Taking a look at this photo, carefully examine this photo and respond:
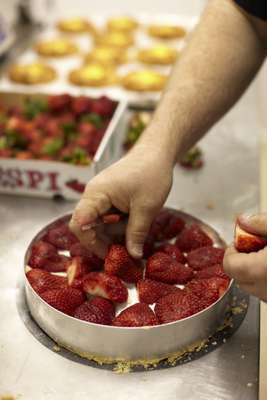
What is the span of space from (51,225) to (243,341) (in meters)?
0.41

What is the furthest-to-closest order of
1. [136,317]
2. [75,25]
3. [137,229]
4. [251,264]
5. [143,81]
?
[75,25] < [143,81] < [137,229] < [136,317] < [251,264]

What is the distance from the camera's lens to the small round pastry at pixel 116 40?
6.96 ft

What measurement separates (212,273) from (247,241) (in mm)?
179

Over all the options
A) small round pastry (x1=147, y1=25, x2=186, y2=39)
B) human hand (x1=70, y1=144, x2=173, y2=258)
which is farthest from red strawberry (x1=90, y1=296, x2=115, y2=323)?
small round pastry (x1=147, y1=25, x2=186, y2=39)

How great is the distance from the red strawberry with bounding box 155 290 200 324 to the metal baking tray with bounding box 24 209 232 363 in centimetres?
2

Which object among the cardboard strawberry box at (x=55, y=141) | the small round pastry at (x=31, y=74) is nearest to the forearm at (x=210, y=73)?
the cardboard strawberry box at (x=55, y=141)

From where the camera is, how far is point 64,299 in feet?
3.10

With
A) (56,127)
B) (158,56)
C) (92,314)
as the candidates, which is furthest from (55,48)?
(92,314)

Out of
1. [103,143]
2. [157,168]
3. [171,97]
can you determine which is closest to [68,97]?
[103,143]

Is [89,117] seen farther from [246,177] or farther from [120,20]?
[120,20]

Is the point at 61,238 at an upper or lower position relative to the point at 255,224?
lower

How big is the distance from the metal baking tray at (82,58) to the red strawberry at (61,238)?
2.44 feet

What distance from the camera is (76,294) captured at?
0.96m

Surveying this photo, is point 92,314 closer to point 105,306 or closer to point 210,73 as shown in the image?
point 105,306
